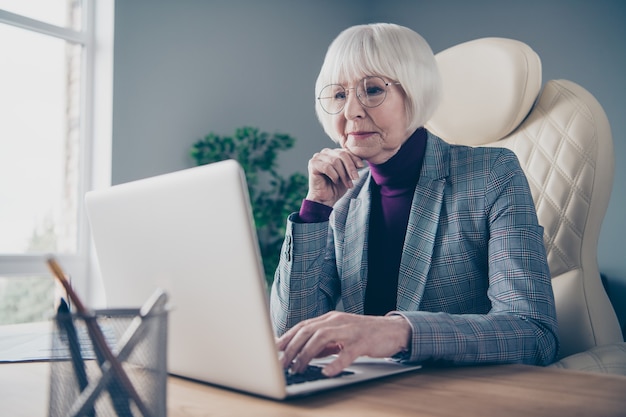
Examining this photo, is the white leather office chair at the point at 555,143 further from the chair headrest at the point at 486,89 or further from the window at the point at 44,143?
the window at the point at 44,143

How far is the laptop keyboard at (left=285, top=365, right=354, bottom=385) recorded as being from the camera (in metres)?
0.74

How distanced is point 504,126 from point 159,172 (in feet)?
7.23

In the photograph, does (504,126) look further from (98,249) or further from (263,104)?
(263,104)

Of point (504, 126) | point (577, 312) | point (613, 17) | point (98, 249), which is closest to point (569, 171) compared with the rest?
point (504, 126)

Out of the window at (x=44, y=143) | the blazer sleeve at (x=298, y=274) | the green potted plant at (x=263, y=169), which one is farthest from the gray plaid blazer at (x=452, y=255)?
the window at (x=44, y=143)

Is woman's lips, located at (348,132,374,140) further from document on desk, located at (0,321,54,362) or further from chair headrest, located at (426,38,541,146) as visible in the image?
document on desk, located at (0,321,54,362)

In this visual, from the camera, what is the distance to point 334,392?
0.72 meters

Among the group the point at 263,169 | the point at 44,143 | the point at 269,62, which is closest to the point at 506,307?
the point at 263,169

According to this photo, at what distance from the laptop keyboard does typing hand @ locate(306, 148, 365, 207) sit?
0.55 meters

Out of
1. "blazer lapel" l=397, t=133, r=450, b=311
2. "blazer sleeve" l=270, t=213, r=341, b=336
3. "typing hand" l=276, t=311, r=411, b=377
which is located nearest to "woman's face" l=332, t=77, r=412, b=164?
"blazer lapel" l=397, t=133, r=450, b=311

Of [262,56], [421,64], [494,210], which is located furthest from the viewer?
Answer: [262,56]

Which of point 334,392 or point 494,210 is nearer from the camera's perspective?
point 334,392

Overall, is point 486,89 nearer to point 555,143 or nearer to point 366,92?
point 555,143

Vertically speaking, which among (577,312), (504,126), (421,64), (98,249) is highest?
(421,64)
